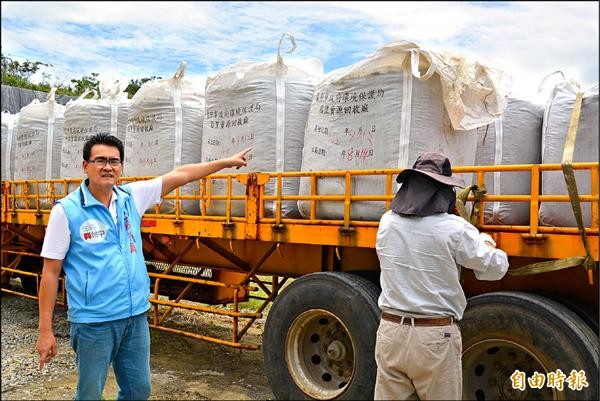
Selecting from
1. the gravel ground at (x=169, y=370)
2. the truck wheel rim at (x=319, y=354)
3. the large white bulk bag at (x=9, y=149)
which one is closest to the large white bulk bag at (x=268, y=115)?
the truck wheel rim at (x=319, y=354)

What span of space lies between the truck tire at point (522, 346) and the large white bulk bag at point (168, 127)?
2436 millimetres

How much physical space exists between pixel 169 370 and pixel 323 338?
1790 millimetres

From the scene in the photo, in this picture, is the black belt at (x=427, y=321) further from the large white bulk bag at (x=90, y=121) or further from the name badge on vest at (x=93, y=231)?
the large white bulk bag at (x=90, y=121)

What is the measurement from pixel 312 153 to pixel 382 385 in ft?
5.09

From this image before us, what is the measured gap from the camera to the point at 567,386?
247 cm

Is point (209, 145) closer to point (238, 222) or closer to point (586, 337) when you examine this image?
point (238, 222)

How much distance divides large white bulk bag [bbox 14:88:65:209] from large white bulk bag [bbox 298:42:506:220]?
3.66 metres

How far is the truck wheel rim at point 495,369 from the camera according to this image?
8.93 feet

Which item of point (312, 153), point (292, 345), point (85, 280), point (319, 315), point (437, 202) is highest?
point (312, 153)

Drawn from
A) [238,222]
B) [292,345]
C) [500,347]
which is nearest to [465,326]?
[500,347]

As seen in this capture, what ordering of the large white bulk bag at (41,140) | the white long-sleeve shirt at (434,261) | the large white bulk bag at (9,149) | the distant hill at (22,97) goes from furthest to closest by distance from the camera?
the large white bulk bag at (9,149) < the distant hill at (22,97) < the large white bulk bag at (41,140) < the white long-sleeve shirt at (434,261)

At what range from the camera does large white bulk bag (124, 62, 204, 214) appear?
4512 mm

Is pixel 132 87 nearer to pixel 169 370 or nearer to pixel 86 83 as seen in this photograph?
pixel 86 83

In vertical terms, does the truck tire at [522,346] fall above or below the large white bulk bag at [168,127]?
below
